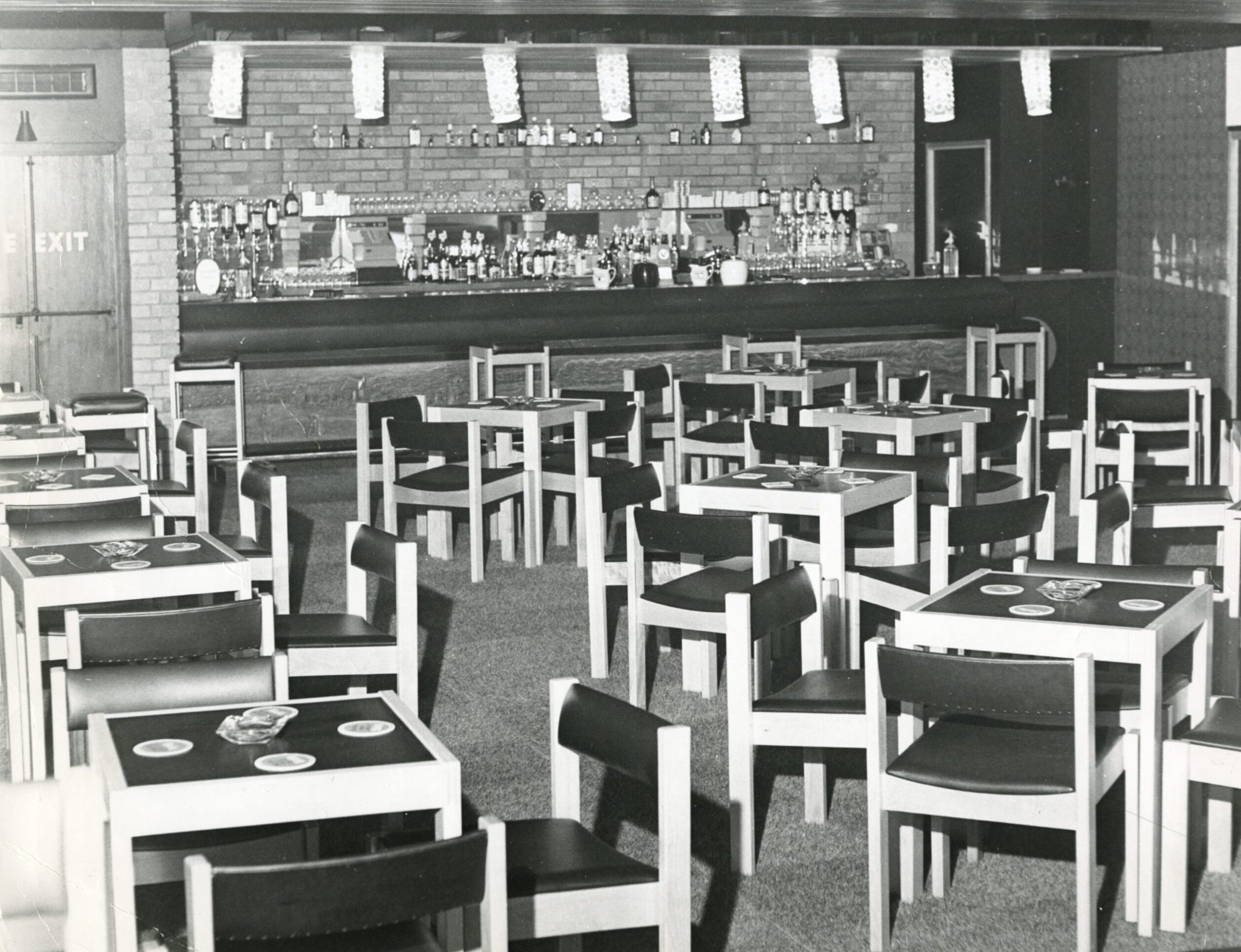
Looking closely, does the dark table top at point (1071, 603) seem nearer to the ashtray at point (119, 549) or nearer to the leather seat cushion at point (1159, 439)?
the ashtray at point (119, 549)

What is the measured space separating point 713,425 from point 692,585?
3262mm

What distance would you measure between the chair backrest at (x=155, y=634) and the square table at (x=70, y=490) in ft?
6.38

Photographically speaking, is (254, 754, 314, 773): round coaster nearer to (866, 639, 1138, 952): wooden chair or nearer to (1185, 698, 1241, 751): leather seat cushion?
(866, 639, 1138, 952): wooden chair

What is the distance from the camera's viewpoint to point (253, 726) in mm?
2947

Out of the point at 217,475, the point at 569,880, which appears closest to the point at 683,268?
the point at 217,475

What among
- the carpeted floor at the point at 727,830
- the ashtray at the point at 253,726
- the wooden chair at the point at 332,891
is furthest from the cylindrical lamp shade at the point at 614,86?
the wooden chair at the point at 332,891

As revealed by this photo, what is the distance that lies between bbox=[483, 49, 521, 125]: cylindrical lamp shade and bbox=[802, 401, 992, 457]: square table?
11.9 ft

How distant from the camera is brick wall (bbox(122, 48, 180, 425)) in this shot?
10.7 metres

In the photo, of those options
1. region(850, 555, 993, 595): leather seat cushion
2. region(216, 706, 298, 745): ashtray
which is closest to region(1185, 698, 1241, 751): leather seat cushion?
region(850, 555, 993, 595): leather seat cushion

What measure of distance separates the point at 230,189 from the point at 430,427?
229 inches

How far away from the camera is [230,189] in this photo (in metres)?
12.0

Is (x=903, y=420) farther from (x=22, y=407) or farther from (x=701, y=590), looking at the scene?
(x=22, y=407)

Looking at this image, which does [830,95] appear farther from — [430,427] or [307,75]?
[430,427]

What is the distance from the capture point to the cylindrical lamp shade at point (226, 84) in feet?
31.2
